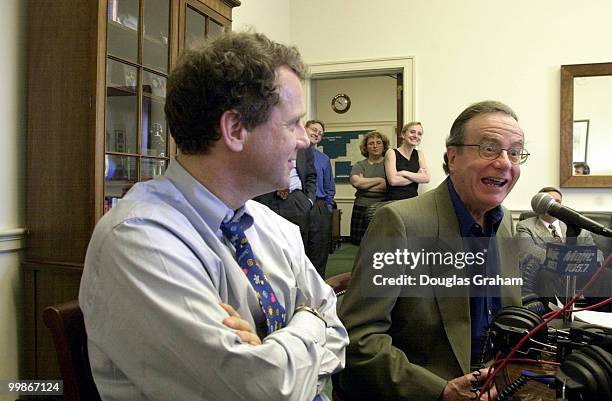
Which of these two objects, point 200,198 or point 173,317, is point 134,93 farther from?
point 173,317

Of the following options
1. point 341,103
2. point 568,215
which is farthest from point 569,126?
point 341,103

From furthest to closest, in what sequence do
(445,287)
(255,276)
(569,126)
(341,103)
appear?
(341,103) < (569,126) < (445,287) < (255,276)

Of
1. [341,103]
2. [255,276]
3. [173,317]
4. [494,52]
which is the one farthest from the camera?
[341,103]

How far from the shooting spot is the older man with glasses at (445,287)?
3.91 ft

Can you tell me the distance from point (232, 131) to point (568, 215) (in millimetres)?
669

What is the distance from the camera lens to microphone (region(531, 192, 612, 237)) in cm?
90

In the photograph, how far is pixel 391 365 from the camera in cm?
118

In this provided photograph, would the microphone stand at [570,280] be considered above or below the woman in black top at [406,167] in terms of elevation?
Answer: below

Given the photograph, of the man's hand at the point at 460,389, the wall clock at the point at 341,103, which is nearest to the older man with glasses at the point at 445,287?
the man's hand at the point at 460,389

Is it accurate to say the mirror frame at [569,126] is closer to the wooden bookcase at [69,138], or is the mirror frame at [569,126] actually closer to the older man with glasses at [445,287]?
the older man with glasses at [445,287]

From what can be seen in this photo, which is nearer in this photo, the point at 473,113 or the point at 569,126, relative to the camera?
the point at 473,113

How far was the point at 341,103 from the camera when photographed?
8.17 meters

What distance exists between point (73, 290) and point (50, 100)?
76 cm

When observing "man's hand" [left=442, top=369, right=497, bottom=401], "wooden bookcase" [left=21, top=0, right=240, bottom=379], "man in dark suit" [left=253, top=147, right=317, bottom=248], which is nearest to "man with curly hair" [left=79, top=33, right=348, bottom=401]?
"man's hand" [left=442, top=369, right=497, bottom=401]
